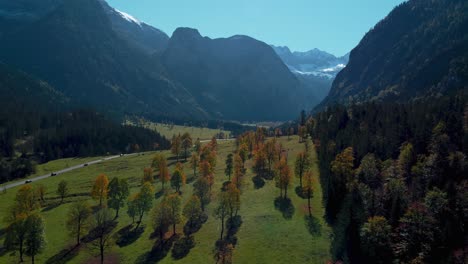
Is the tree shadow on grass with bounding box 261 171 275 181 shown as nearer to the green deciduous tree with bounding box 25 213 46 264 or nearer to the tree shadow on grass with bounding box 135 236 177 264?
the tree shadow on grass with bounding box 135 236 177 264

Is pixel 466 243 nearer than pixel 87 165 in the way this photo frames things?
Yes

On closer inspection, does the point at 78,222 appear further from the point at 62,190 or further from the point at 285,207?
the point at 285,207

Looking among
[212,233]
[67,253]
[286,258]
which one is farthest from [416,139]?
[67,253]

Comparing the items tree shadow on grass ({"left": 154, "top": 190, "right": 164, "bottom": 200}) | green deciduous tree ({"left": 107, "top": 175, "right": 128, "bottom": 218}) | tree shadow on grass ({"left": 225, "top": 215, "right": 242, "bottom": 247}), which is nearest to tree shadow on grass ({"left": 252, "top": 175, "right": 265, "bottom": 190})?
tree shadow on grass ({"left": 225, "top": 215, "right": 242, "bottom": 247})

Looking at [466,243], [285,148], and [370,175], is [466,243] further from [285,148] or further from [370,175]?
[285,148]

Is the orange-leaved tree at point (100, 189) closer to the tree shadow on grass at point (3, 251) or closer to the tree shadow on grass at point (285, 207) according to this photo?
the tree shadow on grass at point (3, 251)

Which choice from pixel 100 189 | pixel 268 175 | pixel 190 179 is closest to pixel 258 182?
pixel 268 175

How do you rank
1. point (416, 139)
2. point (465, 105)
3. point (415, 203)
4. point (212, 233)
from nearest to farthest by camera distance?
1. point (415, 203)
2. point (212, 233)
3. point (416, 139)
4. point (465, 105)
